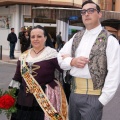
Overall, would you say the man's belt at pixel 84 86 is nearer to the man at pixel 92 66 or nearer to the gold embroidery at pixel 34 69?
the man at pixel 92 66

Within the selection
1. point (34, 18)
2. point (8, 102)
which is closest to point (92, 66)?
point (8, 102)

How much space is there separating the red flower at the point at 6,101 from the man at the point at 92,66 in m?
0.84

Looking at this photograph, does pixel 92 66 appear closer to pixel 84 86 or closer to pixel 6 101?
pixel 84 86

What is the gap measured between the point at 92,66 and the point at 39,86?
98cm

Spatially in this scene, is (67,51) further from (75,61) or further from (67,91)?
(67,91)

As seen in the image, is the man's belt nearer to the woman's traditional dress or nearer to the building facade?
the woman's traditional dress

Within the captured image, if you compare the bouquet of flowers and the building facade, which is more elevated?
the building facade

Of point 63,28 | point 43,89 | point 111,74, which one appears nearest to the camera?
point 111,74

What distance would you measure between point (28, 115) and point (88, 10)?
1.48 m

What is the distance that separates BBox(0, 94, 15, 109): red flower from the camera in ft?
11.5

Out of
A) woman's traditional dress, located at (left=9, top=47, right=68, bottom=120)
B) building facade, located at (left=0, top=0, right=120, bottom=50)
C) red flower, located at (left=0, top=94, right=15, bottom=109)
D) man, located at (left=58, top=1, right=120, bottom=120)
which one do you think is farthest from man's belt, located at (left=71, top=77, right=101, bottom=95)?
building facade, located at (left=0, top=0, right=120, bottom=50)

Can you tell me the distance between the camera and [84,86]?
2.88m

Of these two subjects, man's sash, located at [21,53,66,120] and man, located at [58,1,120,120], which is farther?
man's sash, located at [21,53,66,120]

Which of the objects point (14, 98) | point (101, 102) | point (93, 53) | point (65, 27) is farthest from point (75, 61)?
point (65, 27)
